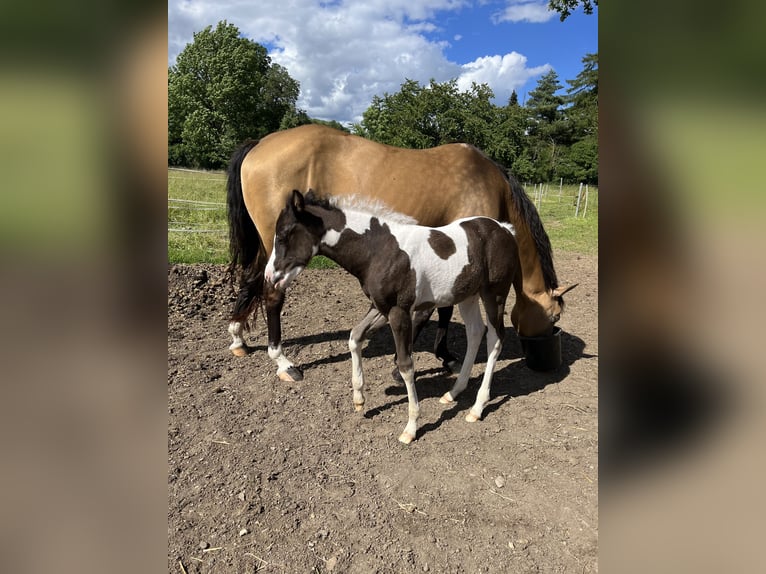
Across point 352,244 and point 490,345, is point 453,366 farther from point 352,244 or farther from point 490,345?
point 352,244

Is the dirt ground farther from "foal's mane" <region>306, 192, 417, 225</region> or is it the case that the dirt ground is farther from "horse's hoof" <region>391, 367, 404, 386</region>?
"foal's mane" <region>306, 192, 417, 225</region>

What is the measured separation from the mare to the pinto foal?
0.80 meters

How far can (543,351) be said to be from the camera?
14.1 ft

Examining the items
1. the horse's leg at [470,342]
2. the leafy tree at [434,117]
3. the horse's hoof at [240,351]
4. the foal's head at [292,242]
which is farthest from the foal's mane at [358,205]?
the leafy tree at [434,117]

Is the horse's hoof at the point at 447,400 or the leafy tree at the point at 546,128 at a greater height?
the leafy tree at the point at 546,128

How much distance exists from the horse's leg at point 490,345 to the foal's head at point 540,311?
67cm

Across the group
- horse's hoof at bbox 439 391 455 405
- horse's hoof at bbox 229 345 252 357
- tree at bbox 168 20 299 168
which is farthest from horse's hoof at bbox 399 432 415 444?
tree at bbox 168 20 299 168

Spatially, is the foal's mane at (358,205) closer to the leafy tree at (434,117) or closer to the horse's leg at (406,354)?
the horse's leg at (406,354)

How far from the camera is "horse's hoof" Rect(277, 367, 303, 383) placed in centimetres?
420

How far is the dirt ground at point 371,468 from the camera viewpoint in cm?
233
